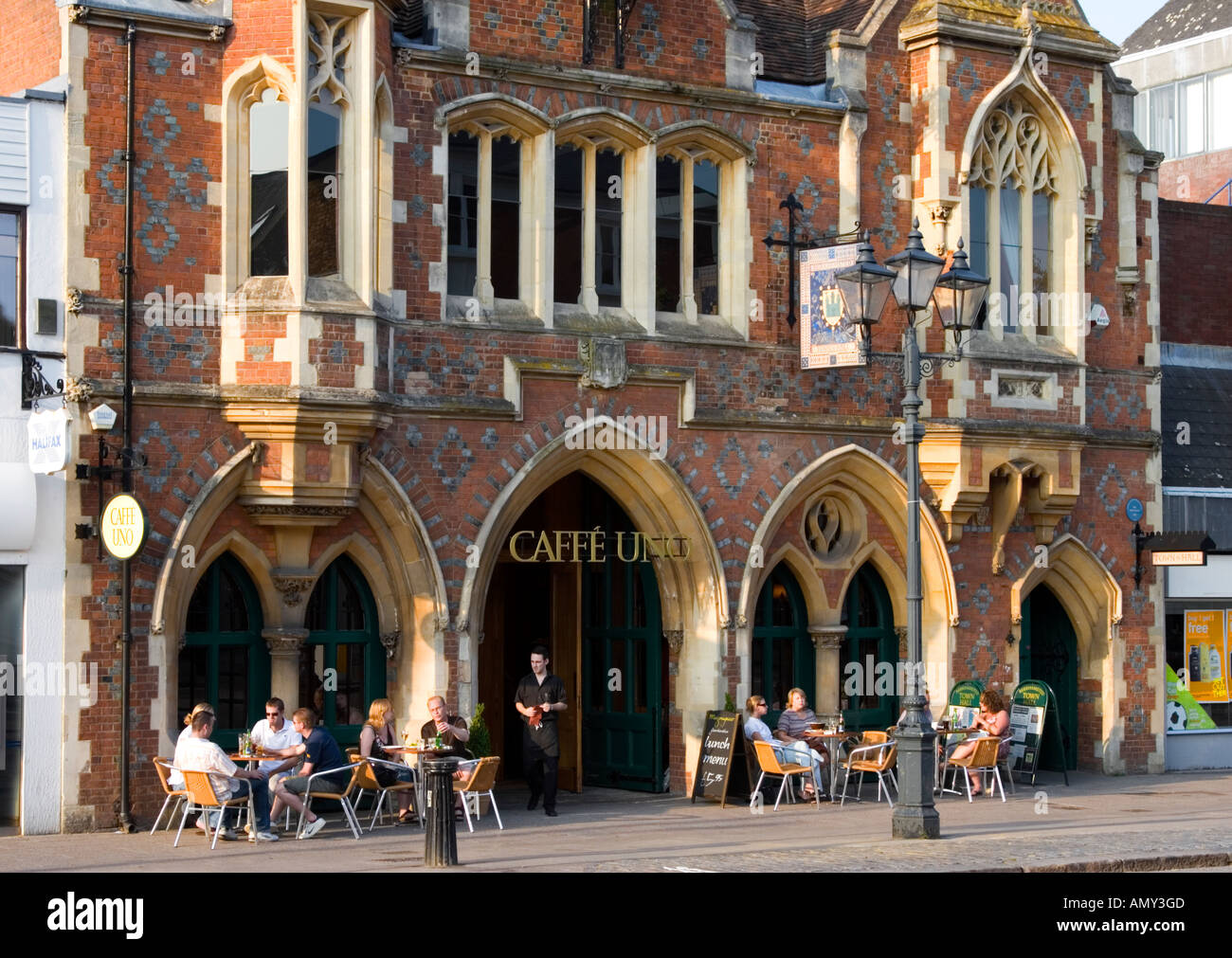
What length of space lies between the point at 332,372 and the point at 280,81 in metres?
2.70

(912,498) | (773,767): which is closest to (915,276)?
(912,498)

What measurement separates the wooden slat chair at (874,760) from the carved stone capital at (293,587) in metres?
5.66

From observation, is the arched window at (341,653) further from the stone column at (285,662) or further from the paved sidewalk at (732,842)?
the paved sidewalk at (732,842)

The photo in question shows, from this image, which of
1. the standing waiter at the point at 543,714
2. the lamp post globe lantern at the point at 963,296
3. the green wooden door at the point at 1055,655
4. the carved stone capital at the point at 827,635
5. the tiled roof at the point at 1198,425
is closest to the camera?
the lamp post globe lantern at the point at 963,296

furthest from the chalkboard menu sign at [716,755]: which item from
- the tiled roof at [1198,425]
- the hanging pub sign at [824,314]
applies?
the tiled roof at [1198,425]

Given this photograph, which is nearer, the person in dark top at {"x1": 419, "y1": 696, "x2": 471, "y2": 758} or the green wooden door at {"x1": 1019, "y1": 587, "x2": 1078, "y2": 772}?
the person in dark top at {"x1": 419, "y1": 696, "x2": 471, "y2": 758}

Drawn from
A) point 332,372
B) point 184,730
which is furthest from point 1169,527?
point 184,730

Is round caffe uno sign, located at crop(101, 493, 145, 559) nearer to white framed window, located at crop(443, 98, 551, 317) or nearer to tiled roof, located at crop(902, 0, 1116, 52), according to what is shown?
white framed window, located at crop(443, 98, 551, 317)

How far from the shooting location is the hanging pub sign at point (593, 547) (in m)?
20.2

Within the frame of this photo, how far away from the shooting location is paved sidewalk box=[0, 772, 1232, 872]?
47.6 ft

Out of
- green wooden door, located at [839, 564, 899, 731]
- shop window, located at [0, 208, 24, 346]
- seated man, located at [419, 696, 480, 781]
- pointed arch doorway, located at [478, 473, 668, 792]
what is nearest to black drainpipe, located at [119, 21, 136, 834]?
shop window, located at [0, 208, 24, 346]

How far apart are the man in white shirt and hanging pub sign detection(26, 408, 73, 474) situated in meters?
2.77

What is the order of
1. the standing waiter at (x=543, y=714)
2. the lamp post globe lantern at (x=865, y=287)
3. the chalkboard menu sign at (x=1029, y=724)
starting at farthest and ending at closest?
the chalkboard menu sign at (x=1029, y=724) → the standing waiter at (x=543, y=714) → the lamp post globe lantern at (x=865, y=287)

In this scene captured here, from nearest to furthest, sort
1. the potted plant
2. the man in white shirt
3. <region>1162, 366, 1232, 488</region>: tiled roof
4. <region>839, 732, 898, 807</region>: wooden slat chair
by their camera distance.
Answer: the man in white shirt < the potted plant < <region>839, 732, 898, 807</region>: wooden slat chair < <region>1162, 366, 1232, 488</region>: tiled roof
